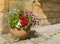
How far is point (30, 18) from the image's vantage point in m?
3.64

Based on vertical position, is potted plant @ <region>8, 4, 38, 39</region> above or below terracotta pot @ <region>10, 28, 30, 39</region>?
above

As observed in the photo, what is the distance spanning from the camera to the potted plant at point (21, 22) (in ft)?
11.8

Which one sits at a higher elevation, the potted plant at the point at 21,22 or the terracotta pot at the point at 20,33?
the potted plant at the point at 21,22

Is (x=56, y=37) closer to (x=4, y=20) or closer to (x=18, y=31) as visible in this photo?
(x=18, y=31)

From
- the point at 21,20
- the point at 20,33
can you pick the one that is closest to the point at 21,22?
the point at 21,20

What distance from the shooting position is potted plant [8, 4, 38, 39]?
3584mm

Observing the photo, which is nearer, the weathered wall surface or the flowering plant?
the flowering plant

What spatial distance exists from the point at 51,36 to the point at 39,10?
4.05ft

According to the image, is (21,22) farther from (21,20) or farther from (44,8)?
(44,8)

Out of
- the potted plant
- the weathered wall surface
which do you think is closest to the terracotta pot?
the potted plant

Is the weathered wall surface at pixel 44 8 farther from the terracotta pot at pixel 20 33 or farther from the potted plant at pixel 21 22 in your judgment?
the terracotta pot at pixel 20 33

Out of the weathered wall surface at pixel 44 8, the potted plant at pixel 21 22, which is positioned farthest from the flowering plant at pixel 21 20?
the weathered wall surface at pixel 44 8

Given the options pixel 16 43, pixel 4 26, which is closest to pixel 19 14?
pixel 16 43

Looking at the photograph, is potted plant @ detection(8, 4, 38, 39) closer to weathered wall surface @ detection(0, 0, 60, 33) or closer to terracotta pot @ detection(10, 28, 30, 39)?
terracotta pot @ detection(10, 28, 30, 39)
